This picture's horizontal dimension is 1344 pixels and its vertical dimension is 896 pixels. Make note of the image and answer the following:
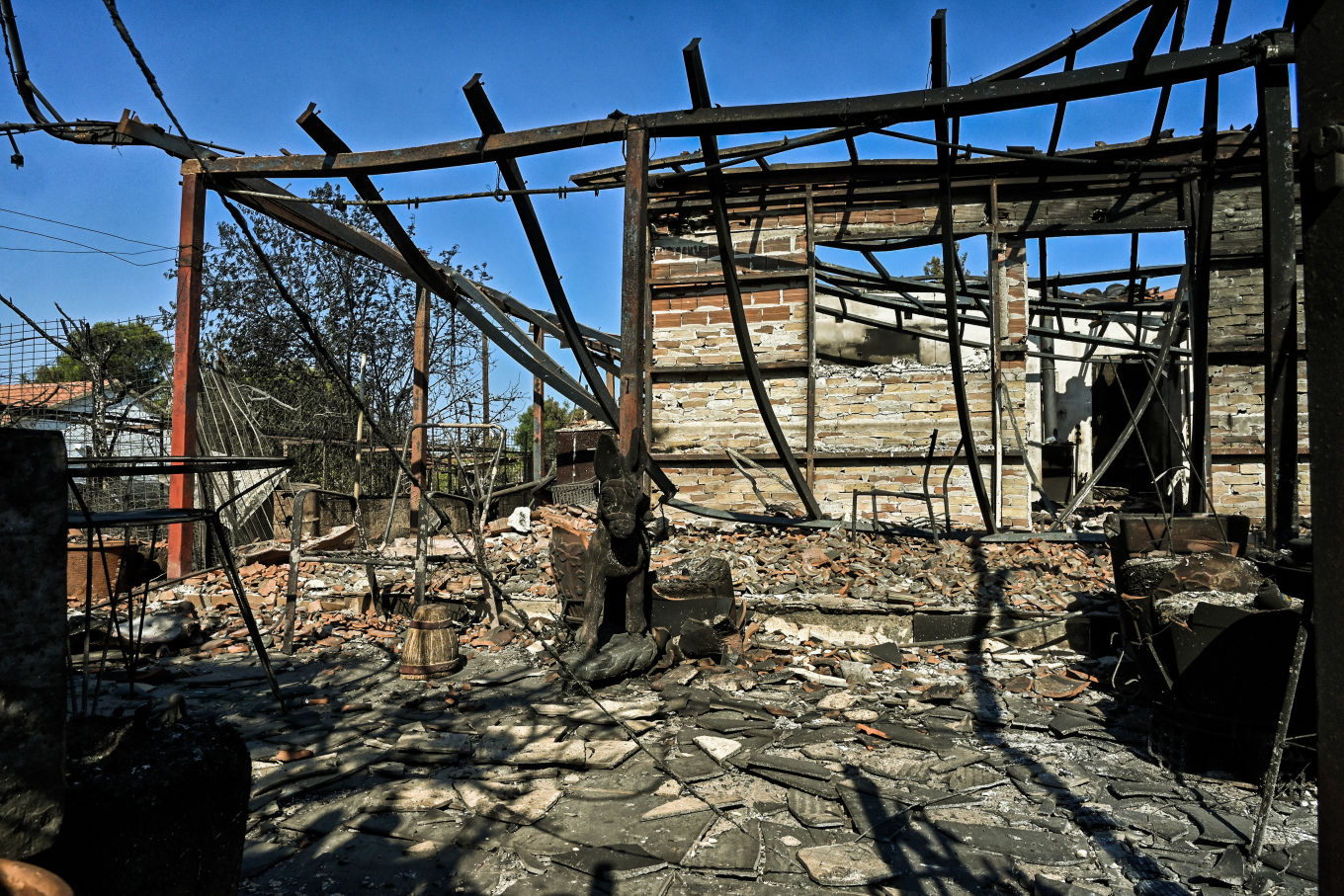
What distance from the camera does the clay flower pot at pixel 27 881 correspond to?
4.55 ft

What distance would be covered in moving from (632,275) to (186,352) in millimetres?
5605

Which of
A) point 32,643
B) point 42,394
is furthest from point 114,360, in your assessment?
point 32,643

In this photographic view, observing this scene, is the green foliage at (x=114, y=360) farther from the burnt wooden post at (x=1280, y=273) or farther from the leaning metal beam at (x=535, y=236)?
the burnt wooden post at (x=1280, y=273)

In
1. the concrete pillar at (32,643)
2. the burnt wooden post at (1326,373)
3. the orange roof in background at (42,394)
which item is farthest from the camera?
the orange roof in background at (42,394)

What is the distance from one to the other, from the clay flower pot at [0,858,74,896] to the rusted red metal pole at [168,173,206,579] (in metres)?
7.60

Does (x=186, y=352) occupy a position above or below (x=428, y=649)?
above

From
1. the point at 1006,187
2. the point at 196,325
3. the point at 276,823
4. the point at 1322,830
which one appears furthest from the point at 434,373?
the point at 1322,830

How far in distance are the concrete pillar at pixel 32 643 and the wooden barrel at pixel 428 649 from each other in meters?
4.49

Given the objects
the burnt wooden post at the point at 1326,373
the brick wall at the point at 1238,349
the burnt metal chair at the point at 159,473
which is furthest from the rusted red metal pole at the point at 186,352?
the brick wall at the point at 1238,349

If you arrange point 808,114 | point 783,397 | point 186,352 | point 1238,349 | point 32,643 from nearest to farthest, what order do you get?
1. point 32,643
2. point 808,114
3. point 186,352
4. point 1238,349
5. point 783,397

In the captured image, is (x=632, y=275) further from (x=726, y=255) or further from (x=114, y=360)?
(x=114, y=360)

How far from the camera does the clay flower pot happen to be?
4.55 ft

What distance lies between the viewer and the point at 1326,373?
1136 mm

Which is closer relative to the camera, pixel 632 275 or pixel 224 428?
pixel 632 275
